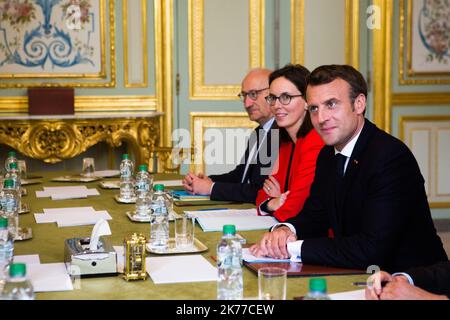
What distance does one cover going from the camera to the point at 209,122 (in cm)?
703

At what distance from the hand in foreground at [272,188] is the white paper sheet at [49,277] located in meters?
1.34

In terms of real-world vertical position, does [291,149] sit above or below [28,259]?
above

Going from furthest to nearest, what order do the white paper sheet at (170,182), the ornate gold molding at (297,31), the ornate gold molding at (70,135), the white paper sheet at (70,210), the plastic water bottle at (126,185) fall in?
the ornate gold molding at (297,31), the ornate gold molding at (70,135), the white paper sheet at (170,182), the plastic water bottle at (126,185), the white paper sheet at (70,210)

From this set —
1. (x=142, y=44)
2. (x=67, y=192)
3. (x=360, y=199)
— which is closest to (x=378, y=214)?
(x=360, y=199)

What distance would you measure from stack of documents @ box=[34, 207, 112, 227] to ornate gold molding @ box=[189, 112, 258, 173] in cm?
345

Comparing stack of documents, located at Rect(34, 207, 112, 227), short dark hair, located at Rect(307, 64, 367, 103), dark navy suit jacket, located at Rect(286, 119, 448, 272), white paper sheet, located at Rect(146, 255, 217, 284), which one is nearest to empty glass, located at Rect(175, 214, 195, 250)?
white paper sheet, located at Rect(146, 255, 217, 284)

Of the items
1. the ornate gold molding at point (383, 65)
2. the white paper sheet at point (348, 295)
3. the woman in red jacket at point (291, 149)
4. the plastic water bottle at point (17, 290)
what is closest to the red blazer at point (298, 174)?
the woman in red jacket at point (291, 149)

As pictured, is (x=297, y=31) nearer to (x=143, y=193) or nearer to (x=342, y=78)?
(x=143, y=193)

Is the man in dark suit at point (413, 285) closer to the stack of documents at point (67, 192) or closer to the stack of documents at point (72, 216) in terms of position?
the stack of documents at point (72, 216)

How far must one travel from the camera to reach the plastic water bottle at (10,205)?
2986 mm

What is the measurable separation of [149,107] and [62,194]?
296cm

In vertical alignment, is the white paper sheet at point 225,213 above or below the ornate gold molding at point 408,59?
below

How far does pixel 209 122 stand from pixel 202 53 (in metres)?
0.62
